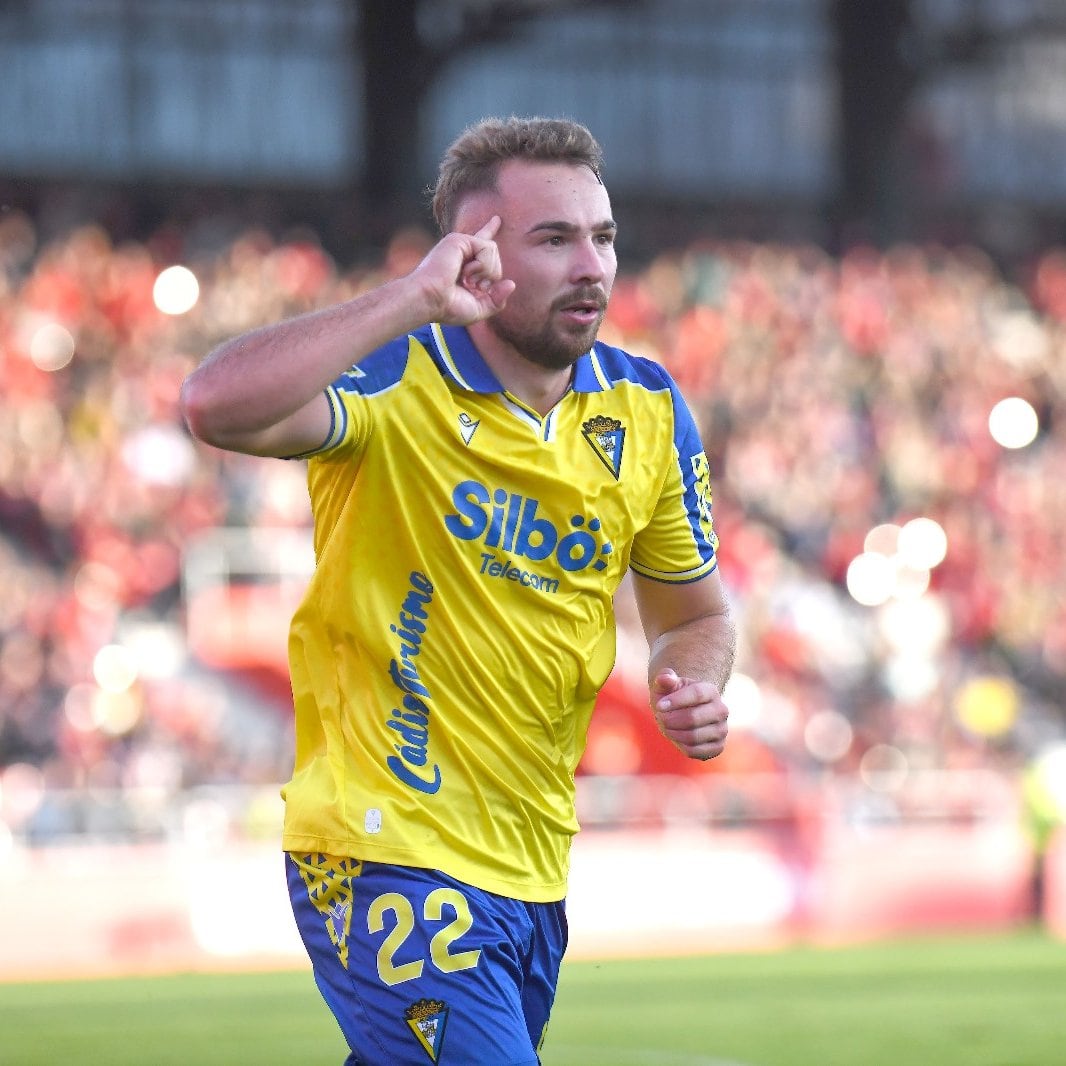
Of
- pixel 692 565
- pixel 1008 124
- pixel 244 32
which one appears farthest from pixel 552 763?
pixel 1008 124

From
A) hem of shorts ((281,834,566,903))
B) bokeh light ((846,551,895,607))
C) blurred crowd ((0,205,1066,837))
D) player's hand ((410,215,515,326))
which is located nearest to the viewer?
player's hand ((410,215,515,326))

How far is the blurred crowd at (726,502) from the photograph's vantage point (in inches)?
683

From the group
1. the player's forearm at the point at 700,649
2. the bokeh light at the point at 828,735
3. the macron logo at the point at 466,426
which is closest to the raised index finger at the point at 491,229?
the macron logo at the point at 466,426

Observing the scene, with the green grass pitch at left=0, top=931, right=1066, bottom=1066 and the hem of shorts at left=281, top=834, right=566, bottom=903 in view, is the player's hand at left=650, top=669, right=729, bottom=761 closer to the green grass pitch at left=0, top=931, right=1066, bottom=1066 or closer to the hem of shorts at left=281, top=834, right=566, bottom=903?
the hem of shorts at left=281, top=834, right=566, bottom=903

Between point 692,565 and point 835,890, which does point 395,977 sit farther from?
point 835,890

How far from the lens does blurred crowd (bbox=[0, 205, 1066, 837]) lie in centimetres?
1734

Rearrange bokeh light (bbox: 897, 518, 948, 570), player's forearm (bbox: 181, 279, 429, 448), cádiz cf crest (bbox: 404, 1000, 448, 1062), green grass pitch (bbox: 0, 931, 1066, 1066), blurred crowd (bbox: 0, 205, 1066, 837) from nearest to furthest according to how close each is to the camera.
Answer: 1. player's forearm (bbox: 181, 279, 429, 448)
2. cádiz cf crest (bbox: 404, 1000, 448, 1062)
3. green grass pitch (bbox: 0, 931, 1066, 1066)
4. blurred crowd (bbox: 0, 205, 1066, 837)
5. bokeh light (bbox: 897, 518, 948, 570)

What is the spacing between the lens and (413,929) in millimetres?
4000

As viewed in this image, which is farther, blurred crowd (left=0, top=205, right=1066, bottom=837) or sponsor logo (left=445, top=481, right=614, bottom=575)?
blurred crowd (left=0, top=205, right=1066, bottom=837)

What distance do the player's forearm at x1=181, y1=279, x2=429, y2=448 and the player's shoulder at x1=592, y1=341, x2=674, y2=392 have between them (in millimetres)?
898

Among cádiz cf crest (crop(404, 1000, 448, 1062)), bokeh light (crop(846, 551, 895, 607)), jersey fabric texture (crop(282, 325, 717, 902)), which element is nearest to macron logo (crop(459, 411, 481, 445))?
jersey fabric texture (crop(282, 325, 717, 902))

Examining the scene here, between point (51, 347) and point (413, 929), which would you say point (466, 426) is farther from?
point (51, 347)

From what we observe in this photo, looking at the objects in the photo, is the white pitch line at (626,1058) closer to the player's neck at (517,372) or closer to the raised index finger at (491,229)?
the player's neck at (517,372)

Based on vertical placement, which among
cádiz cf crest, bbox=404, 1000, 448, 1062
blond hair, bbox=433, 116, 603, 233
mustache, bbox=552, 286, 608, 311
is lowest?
cádiz cf crest, bbox=404, 1000, 448, 1062
